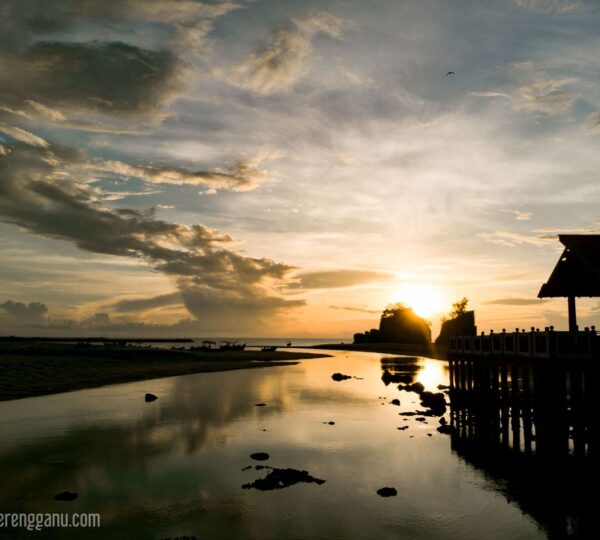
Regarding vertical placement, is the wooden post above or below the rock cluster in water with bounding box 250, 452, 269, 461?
above

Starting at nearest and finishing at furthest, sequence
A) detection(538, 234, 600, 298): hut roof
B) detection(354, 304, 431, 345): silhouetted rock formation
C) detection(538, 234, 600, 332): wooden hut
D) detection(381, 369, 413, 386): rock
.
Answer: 1. detection(538, 234, 600, 298): hut roof
2. detection(538, 234, 600, 332): wooden hut
3. detection(381, 369, 413, 386): rock
4. detection(354, 304, 431, 345): silhouetted rock formation

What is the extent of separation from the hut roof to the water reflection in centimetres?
533

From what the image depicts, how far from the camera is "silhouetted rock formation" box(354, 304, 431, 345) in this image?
162m

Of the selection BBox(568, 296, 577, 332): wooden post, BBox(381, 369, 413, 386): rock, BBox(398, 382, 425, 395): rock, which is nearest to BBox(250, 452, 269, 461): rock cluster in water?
BBox(568, 296, 577, 332): wooden post

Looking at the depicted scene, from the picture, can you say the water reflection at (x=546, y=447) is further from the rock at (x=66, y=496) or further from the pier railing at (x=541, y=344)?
the rock at (x=66, y=496)

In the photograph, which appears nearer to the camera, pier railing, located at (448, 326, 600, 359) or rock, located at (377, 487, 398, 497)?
rock, located at (377, 487, 398, 497)

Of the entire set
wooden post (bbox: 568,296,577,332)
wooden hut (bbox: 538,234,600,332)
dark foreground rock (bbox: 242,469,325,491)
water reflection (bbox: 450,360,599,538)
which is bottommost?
dark foreground rock (bbox: 242,469,325,491)

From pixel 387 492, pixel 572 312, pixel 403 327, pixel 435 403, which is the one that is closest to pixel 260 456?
pixel 387 492

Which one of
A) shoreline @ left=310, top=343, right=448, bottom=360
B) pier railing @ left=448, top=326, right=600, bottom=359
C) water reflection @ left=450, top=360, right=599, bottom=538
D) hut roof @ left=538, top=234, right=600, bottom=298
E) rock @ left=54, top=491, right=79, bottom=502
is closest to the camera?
water reflection @ left=450, top=360, right=599, bottom=538

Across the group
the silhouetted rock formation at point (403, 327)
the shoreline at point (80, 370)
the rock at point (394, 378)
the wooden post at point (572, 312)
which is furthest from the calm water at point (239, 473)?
the silhouetted rock formation at point (403, 327)

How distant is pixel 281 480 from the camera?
63.7ft

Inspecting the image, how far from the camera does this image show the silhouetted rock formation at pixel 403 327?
162125 mm

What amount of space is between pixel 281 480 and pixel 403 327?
15040 cm

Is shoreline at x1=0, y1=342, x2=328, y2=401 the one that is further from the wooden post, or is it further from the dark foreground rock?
the wooden post
